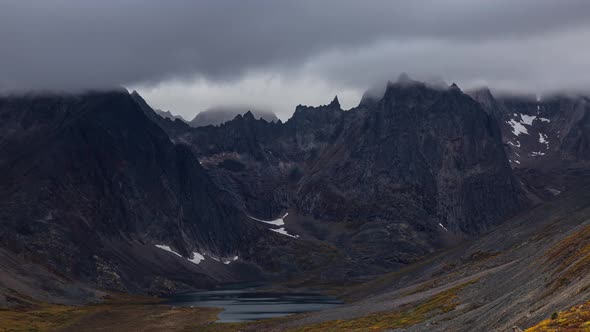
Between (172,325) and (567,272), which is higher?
(567,272)

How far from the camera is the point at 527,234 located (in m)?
188

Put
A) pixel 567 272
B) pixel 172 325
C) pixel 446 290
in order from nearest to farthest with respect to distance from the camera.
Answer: pixel 567 272
pixel 446 290
pixel 172 325

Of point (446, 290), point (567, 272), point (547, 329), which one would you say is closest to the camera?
point (547, 329)

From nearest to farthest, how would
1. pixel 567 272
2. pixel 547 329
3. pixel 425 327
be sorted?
pixel 547 329
pixel 567 272
pixel 425 327

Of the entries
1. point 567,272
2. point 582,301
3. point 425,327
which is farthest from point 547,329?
point 425,327

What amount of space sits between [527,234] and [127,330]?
4239 inches

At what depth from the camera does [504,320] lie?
6512 cm

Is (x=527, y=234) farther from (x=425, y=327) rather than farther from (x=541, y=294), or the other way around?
(x=541, y=294)

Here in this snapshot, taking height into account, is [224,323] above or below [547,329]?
below

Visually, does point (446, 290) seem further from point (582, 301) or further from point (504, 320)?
point (582, 301)

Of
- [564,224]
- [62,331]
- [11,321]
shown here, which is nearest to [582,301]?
[564,224]

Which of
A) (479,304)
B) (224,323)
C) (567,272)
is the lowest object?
(224,323)

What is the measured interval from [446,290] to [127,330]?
81.9 metres

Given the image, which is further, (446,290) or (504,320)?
(446,290)
